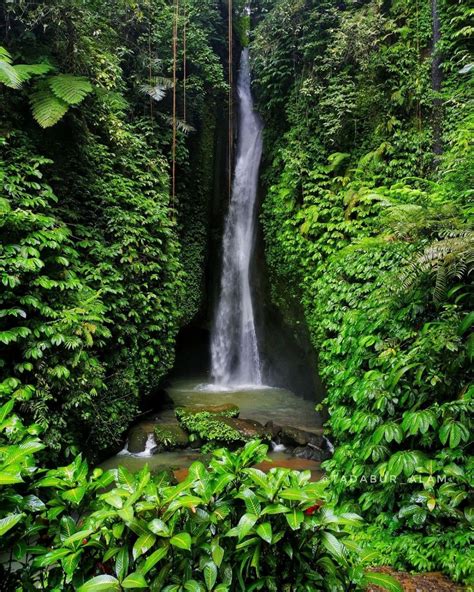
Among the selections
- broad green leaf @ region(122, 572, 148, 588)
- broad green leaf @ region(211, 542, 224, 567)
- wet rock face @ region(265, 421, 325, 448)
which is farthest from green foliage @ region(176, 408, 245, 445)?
broad green leaf @ region(122, 572, 148, 588)

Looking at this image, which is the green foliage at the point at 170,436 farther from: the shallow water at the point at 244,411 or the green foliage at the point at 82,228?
the green foliage at the point at 82,228

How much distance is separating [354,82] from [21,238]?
293 inches

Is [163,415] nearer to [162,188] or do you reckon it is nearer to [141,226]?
[141,226]

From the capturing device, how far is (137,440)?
6848 millimetres

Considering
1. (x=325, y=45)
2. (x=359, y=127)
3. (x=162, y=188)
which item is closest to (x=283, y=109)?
(x=325, y=45)

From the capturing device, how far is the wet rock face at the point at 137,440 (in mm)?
6762

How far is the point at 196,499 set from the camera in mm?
1535

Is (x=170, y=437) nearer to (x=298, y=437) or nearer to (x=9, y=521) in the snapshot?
(x=298, y=437)

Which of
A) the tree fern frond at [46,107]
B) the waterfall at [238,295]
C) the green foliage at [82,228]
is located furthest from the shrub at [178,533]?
→ the waterfall at [238,295]

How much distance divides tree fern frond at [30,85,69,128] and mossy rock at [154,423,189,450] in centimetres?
531

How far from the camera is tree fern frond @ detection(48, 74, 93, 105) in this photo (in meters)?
5.22

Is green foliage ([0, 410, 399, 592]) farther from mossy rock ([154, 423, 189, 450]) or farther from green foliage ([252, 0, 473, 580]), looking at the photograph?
mossy rock ([154, 423, 189, 450])

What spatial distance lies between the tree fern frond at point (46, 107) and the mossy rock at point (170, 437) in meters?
5.31

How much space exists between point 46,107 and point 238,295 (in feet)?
26.4
